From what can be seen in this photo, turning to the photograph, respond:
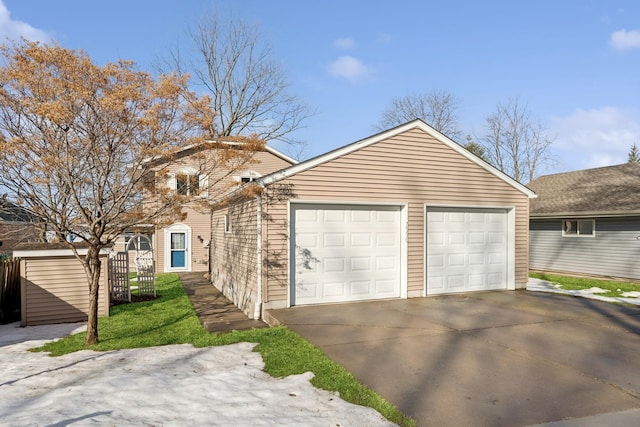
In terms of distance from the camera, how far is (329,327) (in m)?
6.95

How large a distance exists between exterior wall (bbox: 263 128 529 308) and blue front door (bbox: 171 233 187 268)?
1198cm

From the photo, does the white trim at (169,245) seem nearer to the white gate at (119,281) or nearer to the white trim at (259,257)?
the white gate at (119,281)

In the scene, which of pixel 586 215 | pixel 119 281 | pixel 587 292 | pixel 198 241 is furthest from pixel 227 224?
pixel 586 215

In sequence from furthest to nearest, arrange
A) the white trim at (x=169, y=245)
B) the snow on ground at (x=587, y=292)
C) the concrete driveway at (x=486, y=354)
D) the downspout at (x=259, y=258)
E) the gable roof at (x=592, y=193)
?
the white trim at (x=169, y=245)
the gable roof at (x=592, y=193)
the snow on ground at (x=587, y=292)
the downspout at (x=259, y=258)
the concrete driveway at (x=486, y=354)

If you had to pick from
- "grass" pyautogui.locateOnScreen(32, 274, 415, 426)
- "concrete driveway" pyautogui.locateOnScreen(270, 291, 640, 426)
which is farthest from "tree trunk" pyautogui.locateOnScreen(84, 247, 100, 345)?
"concrete driveway" pyautogui.locateOnScreen(270, 291, 640, 426)

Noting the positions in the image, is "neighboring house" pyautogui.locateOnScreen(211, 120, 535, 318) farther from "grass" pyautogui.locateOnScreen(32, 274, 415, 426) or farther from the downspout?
"grass" pyautogui.locateOnScreen(32, 274, 415, 426)

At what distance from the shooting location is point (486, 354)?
5.43 metres

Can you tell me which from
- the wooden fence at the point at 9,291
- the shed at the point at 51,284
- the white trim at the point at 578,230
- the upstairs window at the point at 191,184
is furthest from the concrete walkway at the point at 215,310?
the white trim at the point at 578,230

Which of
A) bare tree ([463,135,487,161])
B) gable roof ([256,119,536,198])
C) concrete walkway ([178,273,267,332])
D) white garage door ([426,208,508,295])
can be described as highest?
bare tree ([463,135,487,161])

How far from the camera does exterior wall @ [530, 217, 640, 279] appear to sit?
1382 cm

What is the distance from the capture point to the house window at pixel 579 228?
15.3 metres

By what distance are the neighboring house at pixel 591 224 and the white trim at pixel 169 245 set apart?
15.7m

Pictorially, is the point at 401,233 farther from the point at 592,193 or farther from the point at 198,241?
the point at 198,241

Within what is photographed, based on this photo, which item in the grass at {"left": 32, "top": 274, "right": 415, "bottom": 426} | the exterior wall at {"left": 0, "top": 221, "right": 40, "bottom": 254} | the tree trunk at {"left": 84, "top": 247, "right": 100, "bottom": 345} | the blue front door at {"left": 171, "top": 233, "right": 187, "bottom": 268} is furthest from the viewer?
the blue front door at {"left": 171, "top": 233, "right": 187, "bottom": 268}
